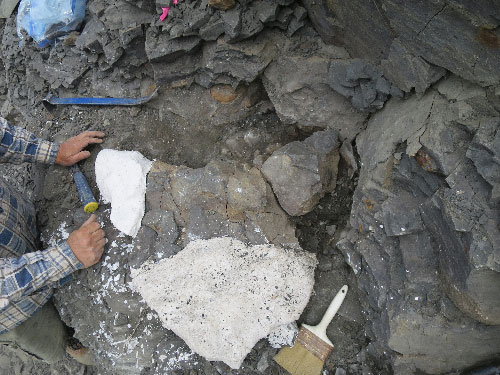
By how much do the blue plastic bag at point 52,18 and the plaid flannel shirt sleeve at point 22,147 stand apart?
0.90 m

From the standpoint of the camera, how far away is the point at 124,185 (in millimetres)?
2527

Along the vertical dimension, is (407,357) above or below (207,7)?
below

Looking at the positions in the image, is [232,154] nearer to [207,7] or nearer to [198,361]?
[207,7]

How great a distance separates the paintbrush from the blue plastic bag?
9.17 ft

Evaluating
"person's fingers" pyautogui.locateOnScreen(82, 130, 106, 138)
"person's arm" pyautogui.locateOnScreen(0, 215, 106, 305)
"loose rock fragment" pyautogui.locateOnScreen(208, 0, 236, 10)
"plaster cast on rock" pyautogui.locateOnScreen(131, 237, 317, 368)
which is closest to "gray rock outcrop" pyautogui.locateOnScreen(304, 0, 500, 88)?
"loose rock fragment" pyautogui.locateOnScreen(208, 0, 236, 10)

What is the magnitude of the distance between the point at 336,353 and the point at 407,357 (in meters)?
0.41

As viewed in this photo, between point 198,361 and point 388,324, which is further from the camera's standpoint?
→ point 198,361

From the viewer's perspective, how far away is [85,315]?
2.68 metres

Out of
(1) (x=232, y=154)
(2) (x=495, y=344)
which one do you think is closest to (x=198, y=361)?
(1) (x=232, y=154)

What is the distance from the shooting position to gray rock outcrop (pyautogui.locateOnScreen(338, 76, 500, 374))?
5.57 ft

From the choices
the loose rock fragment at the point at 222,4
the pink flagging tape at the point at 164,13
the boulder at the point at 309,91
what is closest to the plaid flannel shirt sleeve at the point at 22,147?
the pink flagging tape at the point at 164,13

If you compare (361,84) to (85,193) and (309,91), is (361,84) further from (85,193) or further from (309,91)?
(85,193)

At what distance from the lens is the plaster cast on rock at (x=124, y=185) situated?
250cm

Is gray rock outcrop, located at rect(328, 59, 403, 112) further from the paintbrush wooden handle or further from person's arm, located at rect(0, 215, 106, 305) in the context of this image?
person's arm, located at rect(0, 215, 106, 305)
